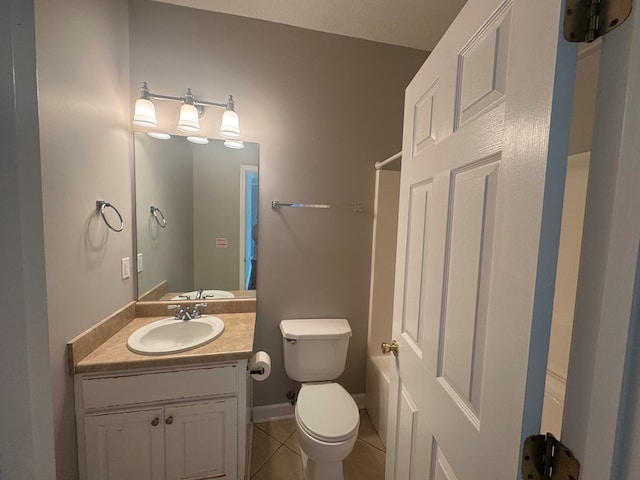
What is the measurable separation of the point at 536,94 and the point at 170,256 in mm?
1893

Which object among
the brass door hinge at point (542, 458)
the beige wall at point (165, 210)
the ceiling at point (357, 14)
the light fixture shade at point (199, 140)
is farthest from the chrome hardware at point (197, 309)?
the ceiling at point (357, 14)

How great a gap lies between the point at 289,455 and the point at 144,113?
219cm

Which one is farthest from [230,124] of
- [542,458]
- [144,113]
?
[542,458]

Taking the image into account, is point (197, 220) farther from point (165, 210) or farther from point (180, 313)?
point (180, 313)

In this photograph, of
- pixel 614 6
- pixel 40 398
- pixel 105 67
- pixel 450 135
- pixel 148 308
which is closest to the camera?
pixel 614 6

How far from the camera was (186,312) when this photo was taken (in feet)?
5.19

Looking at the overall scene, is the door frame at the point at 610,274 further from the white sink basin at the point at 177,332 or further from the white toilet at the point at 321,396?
the white sink basin at the point at 177,332

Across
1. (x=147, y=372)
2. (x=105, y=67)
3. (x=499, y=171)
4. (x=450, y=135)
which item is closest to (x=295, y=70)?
(x=105, y=67)

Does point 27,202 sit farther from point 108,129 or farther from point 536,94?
point 108,129

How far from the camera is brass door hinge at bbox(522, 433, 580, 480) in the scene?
1.51ft

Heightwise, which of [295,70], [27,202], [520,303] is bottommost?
[520,303]

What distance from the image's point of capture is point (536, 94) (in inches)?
18.0

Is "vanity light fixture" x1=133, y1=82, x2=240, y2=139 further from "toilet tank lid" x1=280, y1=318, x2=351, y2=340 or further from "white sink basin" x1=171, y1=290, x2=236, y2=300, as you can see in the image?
"toilet tank lid" x1=280, y1=318, x2=351, y2=340

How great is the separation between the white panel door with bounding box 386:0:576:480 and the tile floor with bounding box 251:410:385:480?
2.45 feet
